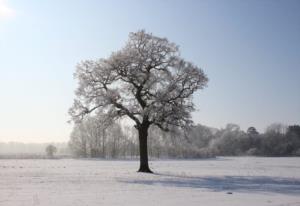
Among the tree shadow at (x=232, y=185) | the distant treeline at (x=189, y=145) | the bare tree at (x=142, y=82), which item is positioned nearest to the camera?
the tree shadow at (x=232, y=185)

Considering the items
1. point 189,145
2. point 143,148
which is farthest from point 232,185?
point 189,145

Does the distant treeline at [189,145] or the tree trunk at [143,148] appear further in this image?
the distant treeline at [189,145]

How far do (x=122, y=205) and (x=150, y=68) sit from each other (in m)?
28.0

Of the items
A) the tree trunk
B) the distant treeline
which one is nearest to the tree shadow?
the tree trunk

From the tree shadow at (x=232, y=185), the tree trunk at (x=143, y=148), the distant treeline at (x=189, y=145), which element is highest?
the distant treeline at (x=189, y=145)

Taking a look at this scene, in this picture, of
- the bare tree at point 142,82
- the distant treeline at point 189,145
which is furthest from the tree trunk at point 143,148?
the distant treeline at point 189,145

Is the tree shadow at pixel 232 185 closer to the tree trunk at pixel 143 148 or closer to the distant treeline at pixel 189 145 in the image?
the tree trunk at pixel 143 148

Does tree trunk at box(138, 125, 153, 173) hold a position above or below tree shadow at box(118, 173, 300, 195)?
above

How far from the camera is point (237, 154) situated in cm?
17125

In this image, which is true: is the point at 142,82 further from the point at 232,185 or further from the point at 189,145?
the point at 189,145

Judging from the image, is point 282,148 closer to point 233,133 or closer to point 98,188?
point 233,133

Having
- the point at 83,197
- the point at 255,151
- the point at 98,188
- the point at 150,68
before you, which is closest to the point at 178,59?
the point at 150,68

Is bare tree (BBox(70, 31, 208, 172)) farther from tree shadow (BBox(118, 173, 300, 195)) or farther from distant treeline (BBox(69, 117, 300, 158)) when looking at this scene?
distant treeline (BBox(69, 117, 300, 158))

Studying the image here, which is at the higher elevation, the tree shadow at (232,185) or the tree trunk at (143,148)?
the tree trunk at (143,148)
